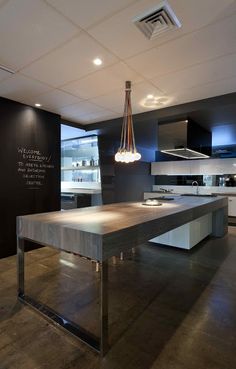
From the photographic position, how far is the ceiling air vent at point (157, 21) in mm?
1682

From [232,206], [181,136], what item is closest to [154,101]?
[181,136]

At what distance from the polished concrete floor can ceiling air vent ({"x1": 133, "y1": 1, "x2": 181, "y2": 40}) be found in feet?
8.25

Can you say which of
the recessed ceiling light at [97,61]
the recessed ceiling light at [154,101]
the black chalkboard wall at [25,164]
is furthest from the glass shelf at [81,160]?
the recessed ceiling light at [97,61]

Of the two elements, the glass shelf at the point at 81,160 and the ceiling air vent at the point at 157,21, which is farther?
the glass shelf at the point at 81,160

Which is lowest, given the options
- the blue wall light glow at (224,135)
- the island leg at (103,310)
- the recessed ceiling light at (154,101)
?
the island leg at (103,310)

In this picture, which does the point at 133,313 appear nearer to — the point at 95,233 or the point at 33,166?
the point at 95,233

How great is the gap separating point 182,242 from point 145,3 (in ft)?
10.8

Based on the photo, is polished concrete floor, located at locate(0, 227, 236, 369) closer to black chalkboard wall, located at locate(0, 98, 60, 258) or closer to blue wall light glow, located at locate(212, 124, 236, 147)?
black chalkboard wall, located at locate(0, 98, 60, 258)

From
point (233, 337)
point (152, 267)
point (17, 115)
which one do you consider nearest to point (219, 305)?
point (233, 337)

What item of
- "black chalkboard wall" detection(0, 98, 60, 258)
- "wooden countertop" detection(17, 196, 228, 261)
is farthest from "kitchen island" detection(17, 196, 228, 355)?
"black chalkboard wall" detection(0, 98, 60, 258)

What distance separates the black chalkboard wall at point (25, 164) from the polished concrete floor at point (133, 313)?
2.40ft

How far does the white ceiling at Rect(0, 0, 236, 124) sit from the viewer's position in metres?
1.71

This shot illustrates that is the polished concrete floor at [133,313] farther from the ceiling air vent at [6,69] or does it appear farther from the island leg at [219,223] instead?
the ceiling air vent at [6,69]

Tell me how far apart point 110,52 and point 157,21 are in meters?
0.58
